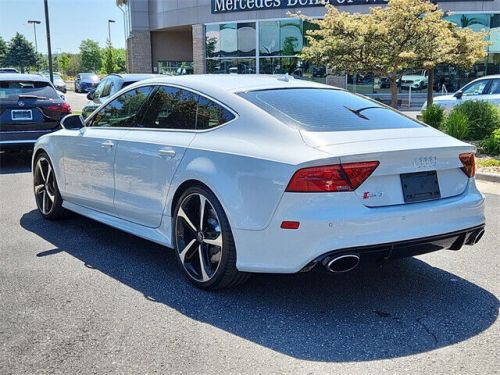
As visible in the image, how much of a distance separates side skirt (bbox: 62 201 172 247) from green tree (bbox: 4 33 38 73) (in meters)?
90.4

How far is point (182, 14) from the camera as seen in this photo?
36.0 meters

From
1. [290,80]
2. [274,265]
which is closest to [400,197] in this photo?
[274,265]

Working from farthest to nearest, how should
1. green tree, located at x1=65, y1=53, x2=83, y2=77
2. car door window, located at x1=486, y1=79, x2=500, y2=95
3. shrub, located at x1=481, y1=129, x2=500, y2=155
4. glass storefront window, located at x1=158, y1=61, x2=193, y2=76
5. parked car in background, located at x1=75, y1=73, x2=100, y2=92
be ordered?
green tree, located at x1=65, y1=53, x2=83, y2=77 < parked car in background, located at x1=75, y1=73, x2=100, y2=92 < glass storefront window, located at x1=158, y1=61, x2=193, y2=76 < car door window, located at x1=486, y1=79, x2=500, y2=95 < shrub, located at x1=481, y1=129, x2=500, y2=155

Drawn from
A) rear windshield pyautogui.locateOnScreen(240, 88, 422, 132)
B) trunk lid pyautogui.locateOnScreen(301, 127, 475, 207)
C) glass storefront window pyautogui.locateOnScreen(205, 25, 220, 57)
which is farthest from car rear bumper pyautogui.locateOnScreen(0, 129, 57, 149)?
glass storefront window pyautogui.locateOnScreen(205, 25, 220, 57)

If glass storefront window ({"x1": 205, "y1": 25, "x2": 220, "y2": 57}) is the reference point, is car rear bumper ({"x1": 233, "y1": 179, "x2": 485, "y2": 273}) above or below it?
below

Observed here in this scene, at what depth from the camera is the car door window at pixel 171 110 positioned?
4.54 meters

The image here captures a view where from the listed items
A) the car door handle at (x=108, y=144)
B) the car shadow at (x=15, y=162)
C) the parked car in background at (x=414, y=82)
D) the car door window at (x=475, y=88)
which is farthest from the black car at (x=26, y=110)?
the parked car in background at (x=414, y=82)

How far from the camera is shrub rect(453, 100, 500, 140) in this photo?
11.7 m

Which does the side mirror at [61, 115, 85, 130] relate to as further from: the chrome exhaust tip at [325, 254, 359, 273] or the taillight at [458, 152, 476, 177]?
the taillight at [458, 152, 476, 177]

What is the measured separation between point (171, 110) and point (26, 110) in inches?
248

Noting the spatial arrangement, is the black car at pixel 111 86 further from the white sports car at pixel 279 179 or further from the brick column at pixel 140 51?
the brick column at pixel 140 51

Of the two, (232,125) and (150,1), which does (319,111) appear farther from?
(150,1)

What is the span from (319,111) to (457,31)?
13006mm

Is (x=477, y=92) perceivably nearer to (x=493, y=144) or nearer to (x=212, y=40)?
(x=493, y=144)
